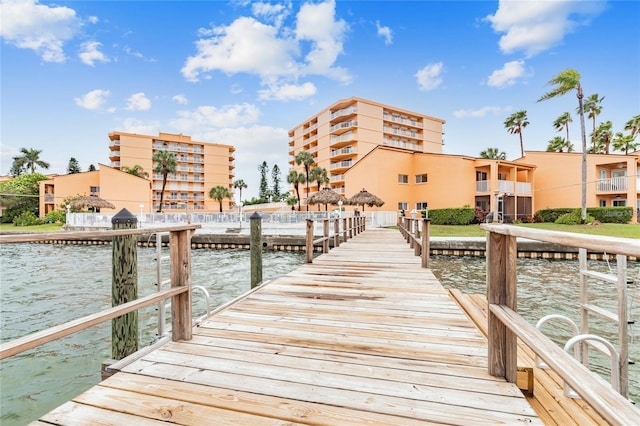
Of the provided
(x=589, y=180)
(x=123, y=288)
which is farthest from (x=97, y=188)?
(x=589, y=180)

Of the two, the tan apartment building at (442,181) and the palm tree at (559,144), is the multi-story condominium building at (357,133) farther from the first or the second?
the palm tree at (559,144)

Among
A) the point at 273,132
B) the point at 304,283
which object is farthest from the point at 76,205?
the point at 273,132

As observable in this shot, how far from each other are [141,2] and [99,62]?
1708cm

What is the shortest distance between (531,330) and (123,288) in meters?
3.52

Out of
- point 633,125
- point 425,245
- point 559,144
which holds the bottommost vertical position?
point 425,245

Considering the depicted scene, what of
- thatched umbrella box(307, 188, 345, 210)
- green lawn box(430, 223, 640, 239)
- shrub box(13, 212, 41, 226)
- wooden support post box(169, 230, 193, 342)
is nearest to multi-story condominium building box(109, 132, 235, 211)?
shrub box(13, 212, 41, 226)

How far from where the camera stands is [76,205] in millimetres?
24141

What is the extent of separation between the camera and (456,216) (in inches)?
854

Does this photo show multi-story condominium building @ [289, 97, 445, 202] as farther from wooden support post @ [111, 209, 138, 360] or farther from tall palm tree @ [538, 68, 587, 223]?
wooden support post @ [111, 209, 138, 360]

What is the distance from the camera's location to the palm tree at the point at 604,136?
109 feet

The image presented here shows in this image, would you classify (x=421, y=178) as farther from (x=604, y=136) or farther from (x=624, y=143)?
(x=604, y=136)

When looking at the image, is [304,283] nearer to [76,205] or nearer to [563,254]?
[563,254]

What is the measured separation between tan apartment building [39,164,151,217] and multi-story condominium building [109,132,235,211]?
11.5 m

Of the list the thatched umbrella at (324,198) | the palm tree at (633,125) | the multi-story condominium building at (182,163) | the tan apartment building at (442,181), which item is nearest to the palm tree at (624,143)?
the palm tree at (633,125)
